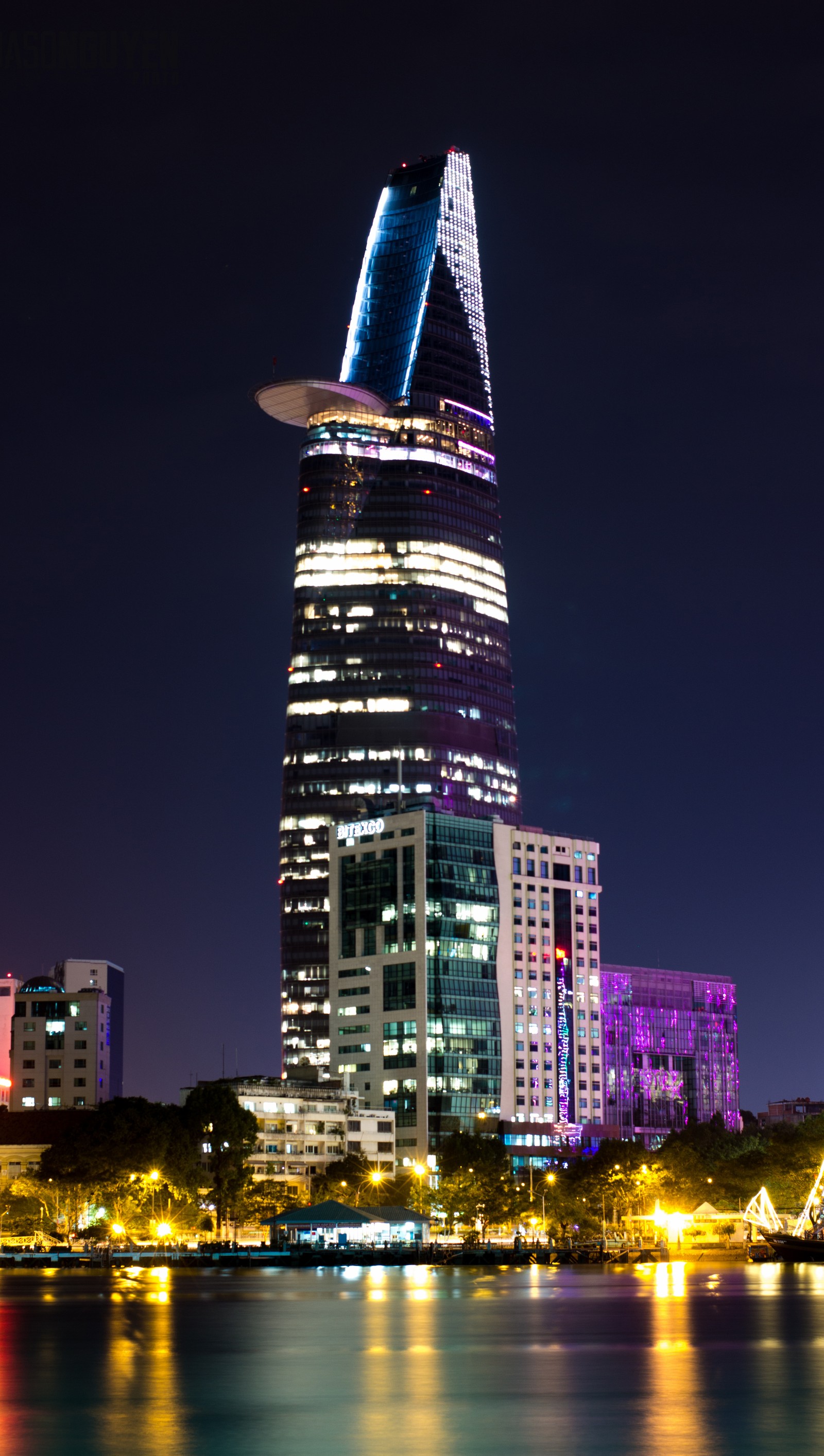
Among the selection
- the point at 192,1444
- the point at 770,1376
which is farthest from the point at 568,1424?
the point at 770,1376

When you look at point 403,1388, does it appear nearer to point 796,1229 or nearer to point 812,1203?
point 796,1229

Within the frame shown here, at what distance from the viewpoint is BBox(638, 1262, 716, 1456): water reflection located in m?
45.1

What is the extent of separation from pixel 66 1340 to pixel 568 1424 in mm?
35831

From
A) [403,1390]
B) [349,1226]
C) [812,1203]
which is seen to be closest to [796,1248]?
[812,1203]

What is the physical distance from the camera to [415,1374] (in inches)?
2426

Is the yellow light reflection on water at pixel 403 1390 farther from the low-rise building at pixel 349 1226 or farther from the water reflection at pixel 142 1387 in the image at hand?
the low-rise building at pixel 349 1226

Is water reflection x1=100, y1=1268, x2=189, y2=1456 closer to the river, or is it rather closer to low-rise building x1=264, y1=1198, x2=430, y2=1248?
the river

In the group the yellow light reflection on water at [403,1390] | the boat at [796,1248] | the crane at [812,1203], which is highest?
the yellow light reflection on water at [403,1390]

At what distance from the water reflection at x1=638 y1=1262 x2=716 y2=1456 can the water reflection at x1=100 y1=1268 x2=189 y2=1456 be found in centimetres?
1248

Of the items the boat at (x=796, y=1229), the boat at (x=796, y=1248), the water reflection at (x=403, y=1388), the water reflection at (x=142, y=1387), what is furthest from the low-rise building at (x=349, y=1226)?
the water reflection at (x=403, y=1388)

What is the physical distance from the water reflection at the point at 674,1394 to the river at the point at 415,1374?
133mm

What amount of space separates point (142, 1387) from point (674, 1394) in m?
17.8

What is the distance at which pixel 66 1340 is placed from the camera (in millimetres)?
77875

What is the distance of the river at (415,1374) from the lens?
46281 millimetres
